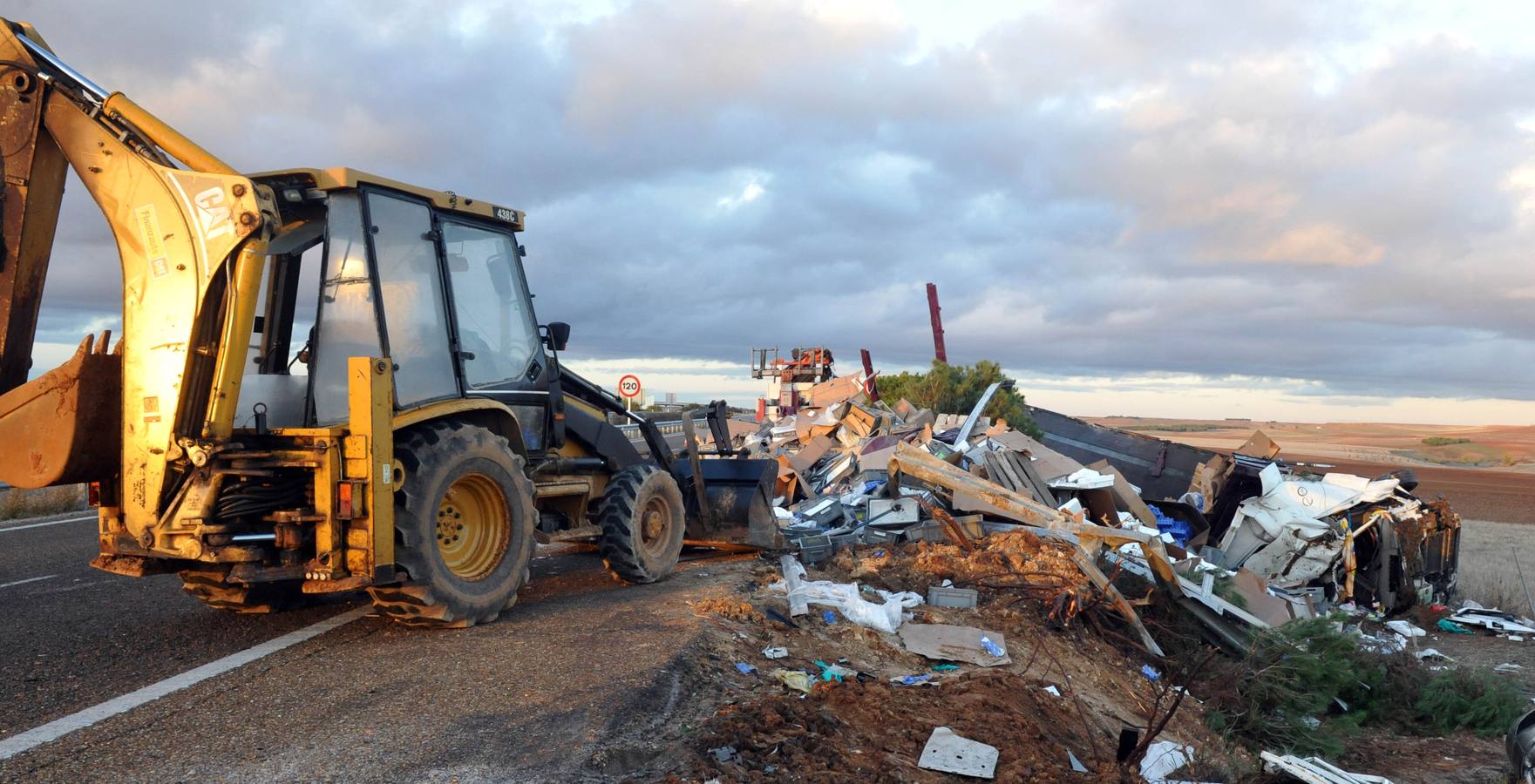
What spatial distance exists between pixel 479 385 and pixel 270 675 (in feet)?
7.77

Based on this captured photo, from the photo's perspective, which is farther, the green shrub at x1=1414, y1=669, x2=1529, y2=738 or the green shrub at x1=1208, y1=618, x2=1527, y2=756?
the green shrub at x1=1414, y1=669, x2=1529, y2=738

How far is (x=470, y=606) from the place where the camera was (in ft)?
19.3

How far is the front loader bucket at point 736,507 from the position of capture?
9.14 meters

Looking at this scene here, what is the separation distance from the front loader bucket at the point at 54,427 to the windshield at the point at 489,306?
205cm

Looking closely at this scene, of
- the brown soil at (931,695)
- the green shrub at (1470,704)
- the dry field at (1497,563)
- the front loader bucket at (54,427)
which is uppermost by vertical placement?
the front loader bucket at (54,427)

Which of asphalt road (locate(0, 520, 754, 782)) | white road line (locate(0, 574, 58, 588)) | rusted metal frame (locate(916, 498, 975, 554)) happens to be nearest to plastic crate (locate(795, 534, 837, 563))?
rusted metal frame (locate(916, 498, 975, 554))

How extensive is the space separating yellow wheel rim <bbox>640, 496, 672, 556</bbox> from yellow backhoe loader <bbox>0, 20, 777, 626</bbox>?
1.49 m

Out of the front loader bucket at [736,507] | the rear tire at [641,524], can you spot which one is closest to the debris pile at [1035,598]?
the front loader bucket at [736,507]

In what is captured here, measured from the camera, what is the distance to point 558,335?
7.45 metres

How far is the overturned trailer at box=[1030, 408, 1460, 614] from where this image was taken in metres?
12.6

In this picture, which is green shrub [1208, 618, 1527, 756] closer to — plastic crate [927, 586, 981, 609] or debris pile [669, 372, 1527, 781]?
debris pile [669, 372, 1527, 781]

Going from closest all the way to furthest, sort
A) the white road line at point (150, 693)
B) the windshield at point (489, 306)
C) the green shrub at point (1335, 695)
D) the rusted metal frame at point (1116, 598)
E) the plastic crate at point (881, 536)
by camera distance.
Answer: the white road line at point (150, 693) < the windshield at point (489, 306) < the green shrub at point (1335, 695) < the rusted metal frame at point (1116, 598) < the plastic crate at point (881, 536)

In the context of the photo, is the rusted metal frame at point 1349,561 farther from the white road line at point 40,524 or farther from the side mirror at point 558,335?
the white road line at point 40,524

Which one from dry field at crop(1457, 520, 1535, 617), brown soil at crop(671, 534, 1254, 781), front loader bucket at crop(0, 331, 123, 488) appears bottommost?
dry field at crop(1457, 520, 1535, 617)
